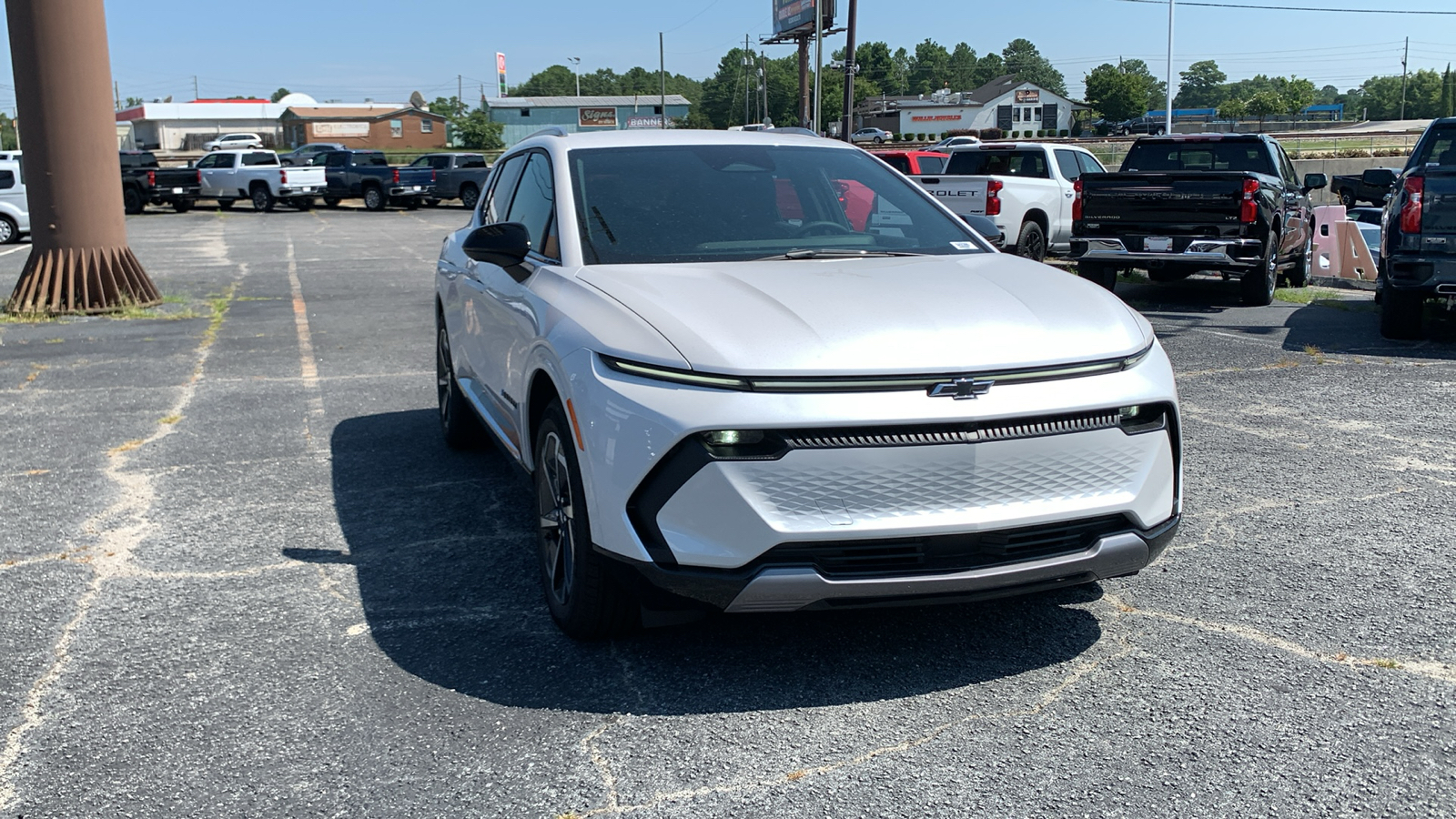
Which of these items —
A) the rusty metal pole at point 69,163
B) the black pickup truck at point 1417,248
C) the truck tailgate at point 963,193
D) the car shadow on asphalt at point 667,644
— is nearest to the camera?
the car shadow on asphalt at point 667,644

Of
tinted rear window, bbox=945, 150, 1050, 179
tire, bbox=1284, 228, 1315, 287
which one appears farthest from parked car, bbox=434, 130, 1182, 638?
tinted rear window, bbox=945, 150, 1050, 179

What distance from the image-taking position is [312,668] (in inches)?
150

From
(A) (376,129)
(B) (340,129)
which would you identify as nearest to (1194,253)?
(A) (376,129)

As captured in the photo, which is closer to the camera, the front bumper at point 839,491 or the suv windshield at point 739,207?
the front bumper at point 839,491

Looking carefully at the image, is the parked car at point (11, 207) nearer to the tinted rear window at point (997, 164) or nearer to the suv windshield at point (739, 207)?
the tinted rear window at point (997, 164)

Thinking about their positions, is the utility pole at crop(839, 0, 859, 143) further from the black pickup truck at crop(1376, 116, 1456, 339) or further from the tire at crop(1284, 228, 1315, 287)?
the black pickup truck at crop(1376, 116, 1456, 339)

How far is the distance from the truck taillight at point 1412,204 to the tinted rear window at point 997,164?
765 cm

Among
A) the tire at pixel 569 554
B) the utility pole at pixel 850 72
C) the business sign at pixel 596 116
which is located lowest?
the tire at pixel 569 554

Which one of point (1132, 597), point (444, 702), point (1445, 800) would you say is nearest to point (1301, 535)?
point (1132, 597)

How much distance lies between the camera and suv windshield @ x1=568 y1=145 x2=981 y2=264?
457cm

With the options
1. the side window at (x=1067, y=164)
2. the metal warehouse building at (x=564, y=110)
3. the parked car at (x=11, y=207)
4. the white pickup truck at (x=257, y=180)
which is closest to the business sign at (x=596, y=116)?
the metal warehouse building at (x=564, y=110)

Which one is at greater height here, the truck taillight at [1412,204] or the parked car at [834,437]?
the truck taillight at [1412,204]

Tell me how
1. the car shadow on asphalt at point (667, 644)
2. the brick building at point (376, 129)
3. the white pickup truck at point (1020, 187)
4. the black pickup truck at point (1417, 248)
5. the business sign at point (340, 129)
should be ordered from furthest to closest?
the brick building at point (376, 129)
the business sign at point (340, 129)
the white pickup truck at point (1020, 187)
the black pickup truck at point (1417, 248)
the car shadow on asphalt at point (667, 644)

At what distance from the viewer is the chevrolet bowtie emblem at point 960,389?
3.35m
